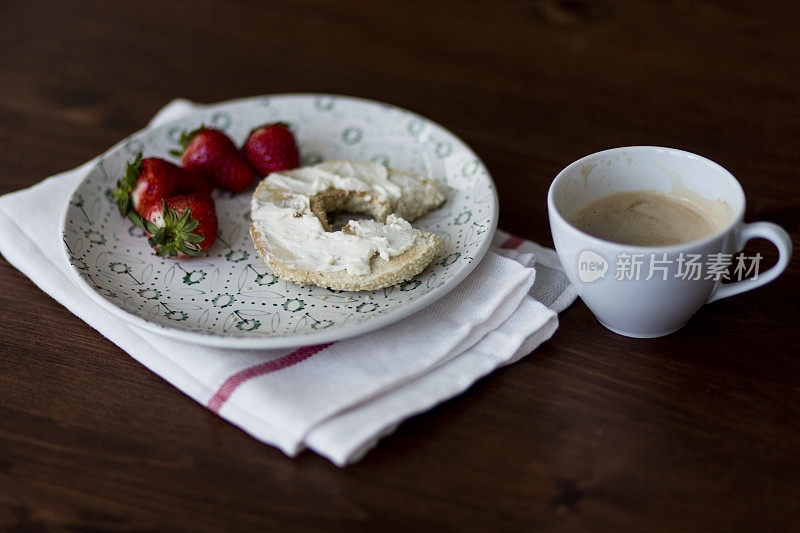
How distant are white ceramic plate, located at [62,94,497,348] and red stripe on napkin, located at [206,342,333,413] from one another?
35 mm

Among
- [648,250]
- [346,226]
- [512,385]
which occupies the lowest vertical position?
[512,385]

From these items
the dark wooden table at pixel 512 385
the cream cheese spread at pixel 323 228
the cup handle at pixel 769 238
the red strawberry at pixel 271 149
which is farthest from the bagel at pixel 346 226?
the cup handle at pixel 769 238

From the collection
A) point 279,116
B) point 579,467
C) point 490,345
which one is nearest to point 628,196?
point 490,345

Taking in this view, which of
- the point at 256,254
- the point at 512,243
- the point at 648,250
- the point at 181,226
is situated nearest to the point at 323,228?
the point at 256,254

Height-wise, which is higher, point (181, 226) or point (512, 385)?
point (181, 226)

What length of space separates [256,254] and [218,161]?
0.97 feet

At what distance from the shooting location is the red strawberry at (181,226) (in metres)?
1.55

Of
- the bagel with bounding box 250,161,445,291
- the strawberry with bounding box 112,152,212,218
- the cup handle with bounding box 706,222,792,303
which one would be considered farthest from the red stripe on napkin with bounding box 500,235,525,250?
the strawberry with bounding box 112,152,212,218

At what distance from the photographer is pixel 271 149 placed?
1.80 metres

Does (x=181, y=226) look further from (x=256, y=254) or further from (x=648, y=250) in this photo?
(x=648, y=250)

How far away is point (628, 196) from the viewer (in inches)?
56.9

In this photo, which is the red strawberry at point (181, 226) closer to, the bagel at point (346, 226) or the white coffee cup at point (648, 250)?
the bagel at point (346, 226)

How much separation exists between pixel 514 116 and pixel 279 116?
1.98 feet

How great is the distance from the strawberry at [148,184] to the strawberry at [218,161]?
0.06 meters
